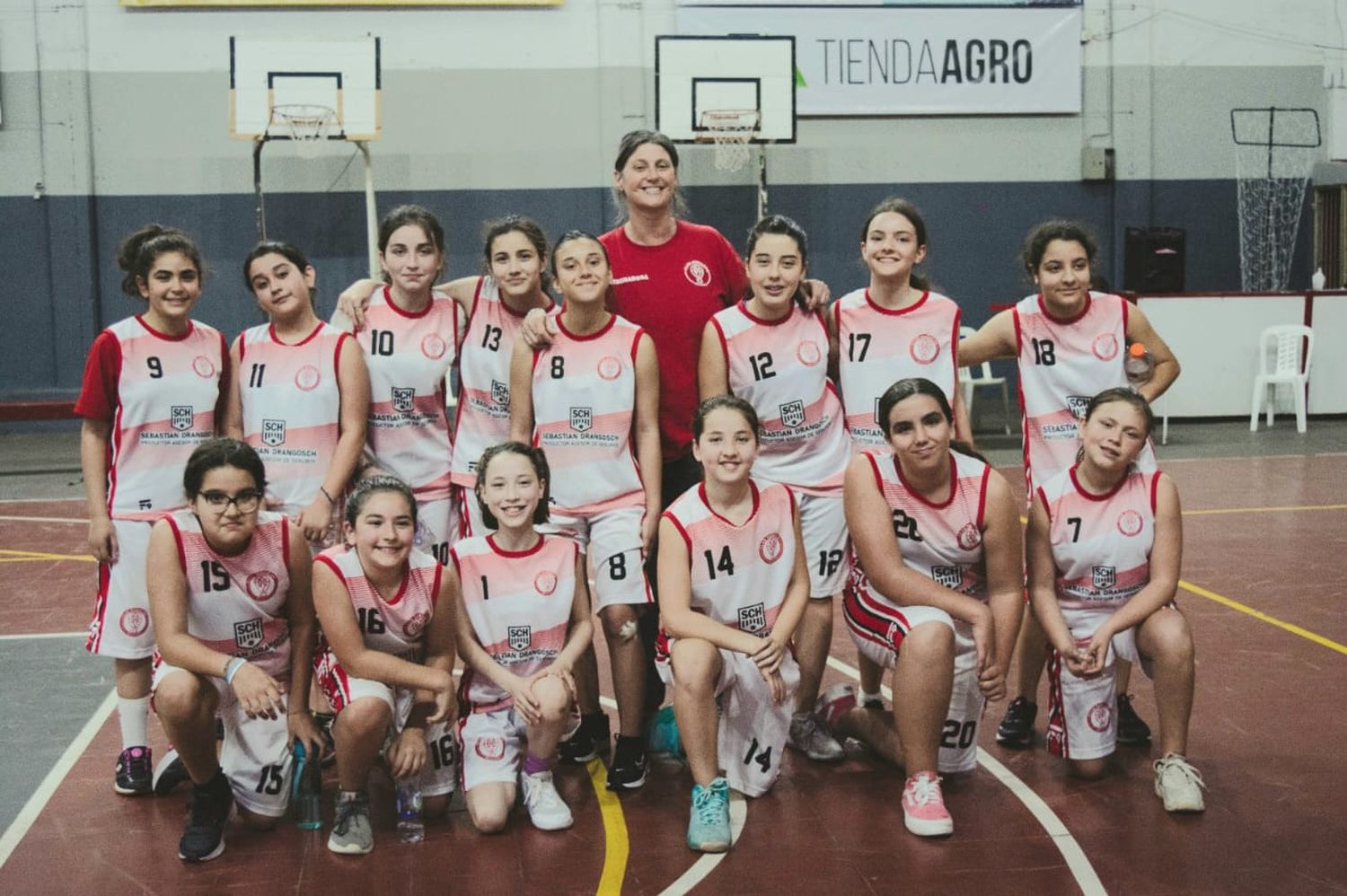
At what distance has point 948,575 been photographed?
13.0ft

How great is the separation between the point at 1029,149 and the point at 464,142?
5.50 metres

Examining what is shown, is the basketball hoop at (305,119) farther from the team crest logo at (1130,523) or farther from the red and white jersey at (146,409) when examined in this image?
the team crest logo at (1130,523)

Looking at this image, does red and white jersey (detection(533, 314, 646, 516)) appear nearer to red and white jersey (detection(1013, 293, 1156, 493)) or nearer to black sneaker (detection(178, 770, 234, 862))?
black sneaker (detection(178, 770, 234, 862))

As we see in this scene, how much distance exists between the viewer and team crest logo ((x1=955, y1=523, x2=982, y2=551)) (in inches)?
152

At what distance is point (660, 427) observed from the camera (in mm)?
4332

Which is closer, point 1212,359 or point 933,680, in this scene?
point 933,680

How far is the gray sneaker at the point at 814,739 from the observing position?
4.17 metres

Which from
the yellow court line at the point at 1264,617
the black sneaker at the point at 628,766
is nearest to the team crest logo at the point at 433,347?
the black sneaker at the point at 628,766

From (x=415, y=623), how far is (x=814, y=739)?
4.28 feet

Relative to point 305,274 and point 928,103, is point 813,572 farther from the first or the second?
point 928,103

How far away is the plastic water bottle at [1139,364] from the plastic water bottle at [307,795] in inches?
109

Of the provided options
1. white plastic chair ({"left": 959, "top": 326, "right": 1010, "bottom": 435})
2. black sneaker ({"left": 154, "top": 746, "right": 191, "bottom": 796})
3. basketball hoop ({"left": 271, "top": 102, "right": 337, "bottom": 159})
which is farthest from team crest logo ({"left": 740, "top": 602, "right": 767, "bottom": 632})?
basketball hoop ({"left": 271, "top": 102, "right": 337, "bottom": 159})

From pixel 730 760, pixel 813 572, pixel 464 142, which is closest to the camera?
pixel 730 760

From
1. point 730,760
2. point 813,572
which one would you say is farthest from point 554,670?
point 813,572
